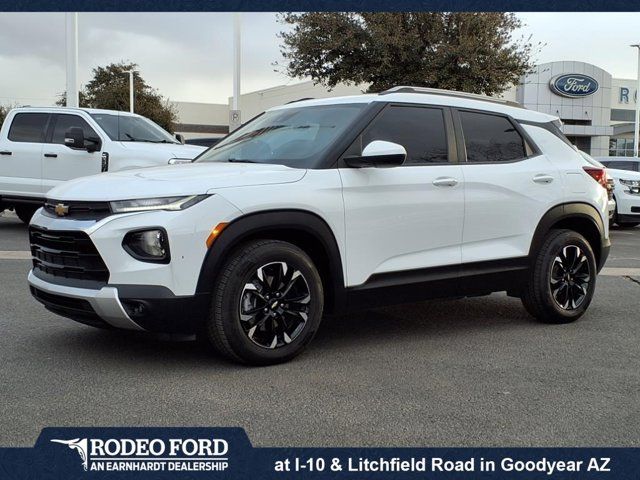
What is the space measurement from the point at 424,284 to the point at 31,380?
8.58 ft

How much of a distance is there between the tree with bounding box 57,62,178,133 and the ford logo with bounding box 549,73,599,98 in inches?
1120

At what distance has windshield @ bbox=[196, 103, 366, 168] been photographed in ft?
16.0

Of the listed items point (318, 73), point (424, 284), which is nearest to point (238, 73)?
point (318, 73)

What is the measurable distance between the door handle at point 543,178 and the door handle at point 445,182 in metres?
0.88

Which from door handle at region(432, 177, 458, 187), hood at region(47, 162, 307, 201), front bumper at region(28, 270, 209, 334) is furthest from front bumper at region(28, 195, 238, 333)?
door handle at region(432, 177, 458, 187)

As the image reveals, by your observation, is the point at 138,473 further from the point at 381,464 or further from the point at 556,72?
the point at 556,72

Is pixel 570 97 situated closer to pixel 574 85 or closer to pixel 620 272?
pixel 574 85

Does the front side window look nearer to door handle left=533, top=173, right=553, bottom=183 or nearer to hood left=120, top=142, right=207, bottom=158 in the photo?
hood left=120, top=142, right=207, bottom=158

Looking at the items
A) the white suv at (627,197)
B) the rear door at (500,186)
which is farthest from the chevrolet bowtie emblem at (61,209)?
the white suv at (627,197)

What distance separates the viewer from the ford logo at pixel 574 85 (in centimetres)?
5325

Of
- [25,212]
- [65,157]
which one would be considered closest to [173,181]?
[65,157]

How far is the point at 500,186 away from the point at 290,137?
5.34 ft

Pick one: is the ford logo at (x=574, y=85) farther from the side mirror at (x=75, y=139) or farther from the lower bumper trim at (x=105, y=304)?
the lower bumper trim at (x=105, y=304)

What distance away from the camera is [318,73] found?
2302cm
